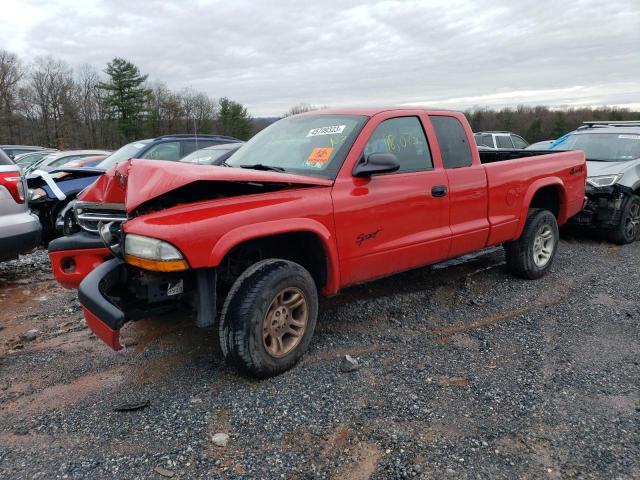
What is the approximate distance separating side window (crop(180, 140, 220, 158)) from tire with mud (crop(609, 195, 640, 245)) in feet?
22.9

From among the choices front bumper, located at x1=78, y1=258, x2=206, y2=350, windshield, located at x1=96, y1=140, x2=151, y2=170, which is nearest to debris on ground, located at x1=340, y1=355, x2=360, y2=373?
front bumper, located at x1=78, y1=258, x2=206, y2=350

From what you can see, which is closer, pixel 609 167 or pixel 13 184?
pixel 13 184

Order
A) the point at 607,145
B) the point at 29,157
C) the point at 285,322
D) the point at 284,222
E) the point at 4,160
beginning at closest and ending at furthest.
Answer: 1. the point at 284,222
2. the point at 285,322
3. the point at 4,160
4. the point at 607,145
5. the point at 29,157

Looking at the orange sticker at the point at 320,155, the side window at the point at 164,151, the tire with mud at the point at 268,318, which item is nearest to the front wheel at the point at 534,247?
the orange sticker at the point at 320,155

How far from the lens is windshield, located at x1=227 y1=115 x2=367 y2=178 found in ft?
12.6

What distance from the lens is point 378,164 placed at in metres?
3.57

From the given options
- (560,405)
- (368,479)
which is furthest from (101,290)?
(560,405)

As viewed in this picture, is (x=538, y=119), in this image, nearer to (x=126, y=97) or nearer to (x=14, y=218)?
(x=126, y=97)

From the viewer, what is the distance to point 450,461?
2.57 m

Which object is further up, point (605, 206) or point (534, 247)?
point (605, 206)

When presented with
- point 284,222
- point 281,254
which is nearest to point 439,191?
point 281,254

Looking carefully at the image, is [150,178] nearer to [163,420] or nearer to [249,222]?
[249,222]

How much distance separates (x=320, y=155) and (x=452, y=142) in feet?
4.84

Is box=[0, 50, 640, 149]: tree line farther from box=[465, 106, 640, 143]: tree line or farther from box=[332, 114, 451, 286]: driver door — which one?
box=[332, 114, 451, 286]: driver door
